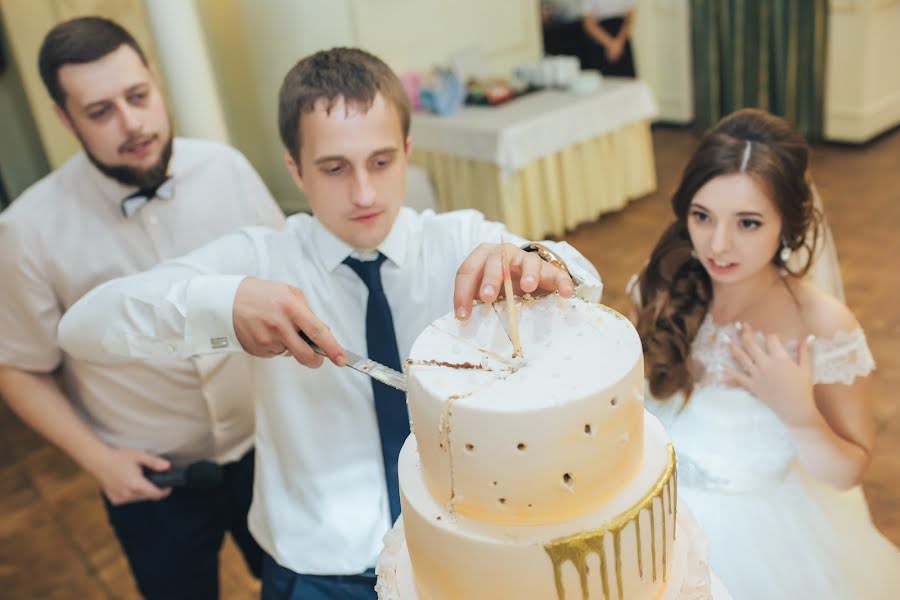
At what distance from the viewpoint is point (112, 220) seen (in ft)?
7.66

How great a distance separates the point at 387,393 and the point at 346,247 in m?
0.33

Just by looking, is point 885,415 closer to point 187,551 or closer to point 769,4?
point 187,551

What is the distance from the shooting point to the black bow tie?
2.30 m

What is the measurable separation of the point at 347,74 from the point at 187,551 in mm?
1628

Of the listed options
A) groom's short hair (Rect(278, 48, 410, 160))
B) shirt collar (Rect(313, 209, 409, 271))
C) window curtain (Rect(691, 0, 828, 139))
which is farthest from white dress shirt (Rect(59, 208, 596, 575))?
window curtain (Rect(691, 0, 828, 139))

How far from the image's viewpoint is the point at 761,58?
309 inches

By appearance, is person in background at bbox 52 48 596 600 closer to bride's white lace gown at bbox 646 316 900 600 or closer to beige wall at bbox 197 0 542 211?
bride's white lace gown at bbox 646 316 900 600

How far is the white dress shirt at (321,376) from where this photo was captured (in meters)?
1.72

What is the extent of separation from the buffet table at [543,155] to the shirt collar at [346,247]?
400cm

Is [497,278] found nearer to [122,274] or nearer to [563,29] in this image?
[122,274]

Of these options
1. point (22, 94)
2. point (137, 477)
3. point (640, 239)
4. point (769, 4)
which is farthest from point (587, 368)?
point (769, 4)

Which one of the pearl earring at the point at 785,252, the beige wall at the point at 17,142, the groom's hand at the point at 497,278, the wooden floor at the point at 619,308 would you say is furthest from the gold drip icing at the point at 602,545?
the beige wall at the point at 17,142

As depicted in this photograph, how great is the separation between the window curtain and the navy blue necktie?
7.02 m

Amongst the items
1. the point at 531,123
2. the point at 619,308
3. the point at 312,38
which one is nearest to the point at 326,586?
the point at 619,308
